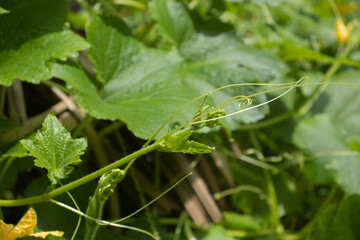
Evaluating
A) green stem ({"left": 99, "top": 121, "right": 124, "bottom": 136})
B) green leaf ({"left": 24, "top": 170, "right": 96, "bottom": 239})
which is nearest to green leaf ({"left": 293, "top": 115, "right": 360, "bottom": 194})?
green stem ({"left": 99, "top": 121, "right": 124, "bottom": 136})

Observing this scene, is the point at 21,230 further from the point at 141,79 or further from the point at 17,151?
the point at 141,79

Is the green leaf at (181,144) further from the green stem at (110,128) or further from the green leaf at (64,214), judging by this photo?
the green stem at (110,128)

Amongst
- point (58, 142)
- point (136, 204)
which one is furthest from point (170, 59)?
point (58, 142)

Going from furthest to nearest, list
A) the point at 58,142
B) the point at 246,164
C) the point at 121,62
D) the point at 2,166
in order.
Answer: the point at 246,164
the point at 121,62
the point at 2,166
the point at 58,142

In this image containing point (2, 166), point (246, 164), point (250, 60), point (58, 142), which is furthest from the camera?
point (246, 164)

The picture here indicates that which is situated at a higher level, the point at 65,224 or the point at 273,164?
the point at 65,224

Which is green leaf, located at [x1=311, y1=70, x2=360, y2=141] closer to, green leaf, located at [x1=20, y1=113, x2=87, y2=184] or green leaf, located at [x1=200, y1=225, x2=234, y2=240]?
green leaf, located at [x1=200, y1=225, x2=234, y2=240]

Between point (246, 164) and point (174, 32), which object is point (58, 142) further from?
point (246, 164)
